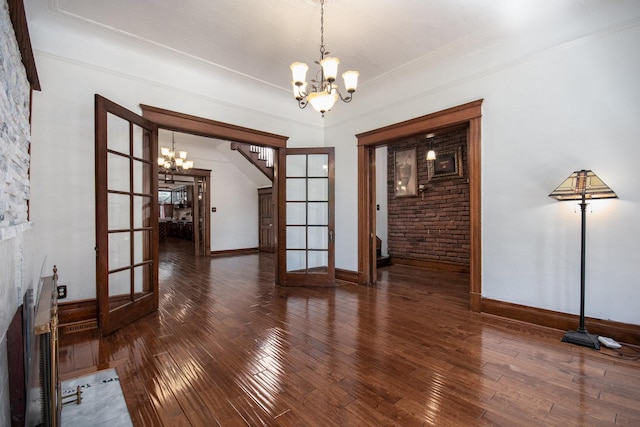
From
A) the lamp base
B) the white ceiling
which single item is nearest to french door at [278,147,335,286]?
the white ceiling

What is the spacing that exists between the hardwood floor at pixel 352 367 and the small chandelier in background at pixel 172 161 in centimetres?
430

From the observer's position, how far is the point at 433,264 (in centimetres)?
641

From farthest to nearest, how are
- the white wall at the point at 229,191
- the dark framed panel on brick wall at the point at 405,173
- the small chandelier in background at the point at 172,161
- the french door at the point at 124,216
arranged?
the white wall at the point at 229,191 → the small chandelier in background at the point at 172,161 → the dark framed panel on brick wall at the point at 405,173 → the french door at the point at 124,216

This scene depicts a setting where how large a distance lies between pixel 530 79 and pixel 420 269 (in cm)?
424

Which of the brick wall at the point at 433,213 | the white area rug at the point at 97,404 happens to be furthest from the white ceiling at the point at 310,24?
the white area rug at the point at 97,404

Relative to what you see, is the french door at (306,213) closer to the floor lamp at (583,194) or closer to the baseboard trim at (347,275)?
the baseboard trim at (347,275)

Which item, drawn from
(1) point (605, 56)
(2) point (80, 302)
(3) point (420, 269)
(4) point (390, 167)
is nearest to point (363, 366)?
(2) point (80, 302)

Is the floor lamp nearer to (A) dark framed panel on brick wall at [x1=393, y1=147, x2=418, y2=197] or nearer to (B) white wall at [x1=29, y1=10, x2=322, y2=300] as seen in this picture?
(A) dark framed panel on brick wall at [x1=393, y1=147, x2=418, y2=197]

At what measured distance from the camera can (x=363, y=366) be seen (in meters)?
2.27

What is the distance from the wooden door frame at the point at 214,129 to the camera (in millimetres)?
3684

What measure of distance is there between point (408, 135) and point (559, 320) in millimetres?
2840

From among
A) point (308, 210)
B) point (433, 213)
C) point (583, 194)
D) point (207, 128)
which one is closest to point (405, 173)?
point (433, 213)

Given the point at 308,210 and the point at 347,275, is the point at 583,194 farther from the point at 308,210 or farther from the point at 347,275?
the point at 308,210

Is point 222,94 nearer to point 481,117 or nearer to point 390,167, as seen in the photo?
point 481,117
